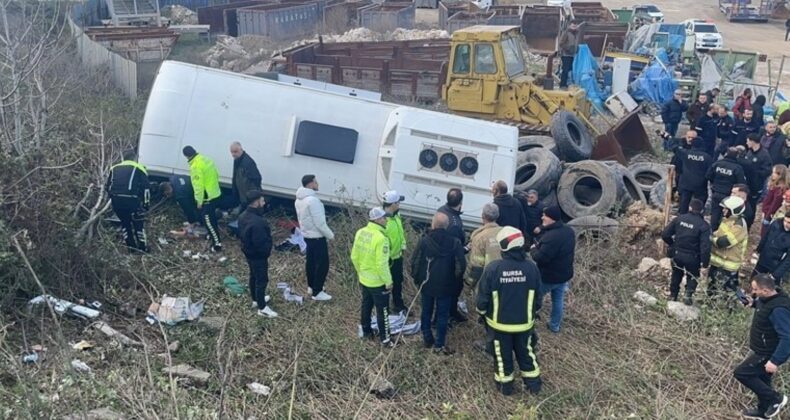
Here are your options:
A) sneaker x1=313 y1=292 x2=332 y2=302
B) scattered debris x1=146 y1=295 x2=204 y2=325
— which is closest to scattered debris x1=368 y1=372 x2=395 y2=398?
sneaker x1=313 y1=292 x2=332 y2=302

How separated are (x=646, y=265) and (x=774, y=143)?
3.50 m

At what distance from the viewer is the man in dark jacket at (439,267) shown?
614cm

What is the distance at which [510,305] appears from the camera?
559cm

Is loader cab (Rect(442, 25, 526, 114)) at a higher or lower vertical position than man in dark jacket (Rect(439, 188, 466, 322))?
higher

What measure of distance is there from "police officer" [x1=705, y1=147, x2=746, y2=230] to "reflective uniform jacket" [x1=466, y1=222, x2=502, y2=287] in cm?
404

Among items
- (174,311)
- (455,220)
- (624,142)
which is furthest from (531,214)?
(624,142)

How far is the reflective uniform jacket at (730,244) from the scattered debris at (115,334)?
5977 millimetres

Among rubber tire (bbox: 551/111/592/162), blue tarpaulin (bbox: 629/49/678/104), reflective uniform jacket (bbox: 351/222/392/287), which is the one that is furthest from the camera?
blue tarpaulin (bbox: 629/49/678/104)

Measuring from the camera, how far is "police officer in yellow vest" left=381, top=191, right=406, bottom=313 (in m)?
6.72

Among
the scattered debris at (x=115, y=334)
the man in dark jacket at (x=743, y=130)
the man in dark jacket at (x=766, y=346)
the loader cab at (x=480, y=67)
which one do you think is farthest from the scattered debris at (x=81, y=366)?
the man in dark jacket at (x=743, y=130)

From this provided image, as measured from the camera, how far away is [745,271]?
8250 mm

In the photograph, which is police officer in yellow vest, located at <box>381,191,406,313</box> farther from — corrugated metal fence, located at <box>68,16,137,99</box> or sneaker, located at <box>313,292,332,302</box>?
corrugated metal fence, located at <box>68,16,137,99</box>

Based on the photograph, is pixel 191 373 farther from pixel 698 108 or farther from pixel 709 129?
pixel 698 108

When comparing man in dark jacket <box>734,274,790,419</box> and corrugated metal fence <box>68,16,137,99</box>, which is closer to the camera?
man in dark jacket <box>734,274,790,419</box>
